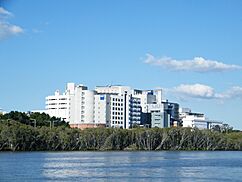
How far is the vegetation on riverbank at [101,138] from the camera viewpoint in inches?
4149

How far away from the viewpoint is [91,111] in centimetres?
19025

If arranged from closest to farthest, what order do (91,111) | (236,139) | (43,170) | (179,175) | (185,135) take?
(179,175) < (43,170) < (185,135) < (236,139) < (91,111)

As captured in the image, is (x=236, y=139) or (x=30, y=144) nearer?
(x=30, y=144)

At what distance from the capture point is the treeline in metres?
105

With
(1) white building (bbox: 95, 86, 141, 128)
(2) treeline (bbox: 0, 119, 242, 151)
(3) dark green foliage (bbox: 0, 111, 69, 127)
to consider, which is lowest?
(2) treeline (bbox: 0, 119, 242, 151)

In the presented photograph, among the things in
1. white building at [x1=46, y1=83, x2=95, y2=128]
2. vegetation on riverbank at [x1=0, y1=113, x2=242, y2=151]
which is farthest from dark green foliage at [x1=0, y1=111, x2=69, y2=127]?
white building at [x1=46, y1=83, x2=95, y2=128]

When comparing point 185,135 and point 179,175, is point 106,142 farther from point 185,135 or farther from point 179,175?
point 179,175

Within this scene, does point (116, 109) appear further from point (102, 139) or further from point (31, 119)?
point (102, 139)

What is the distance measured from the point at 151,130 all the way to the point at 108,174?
7016cm

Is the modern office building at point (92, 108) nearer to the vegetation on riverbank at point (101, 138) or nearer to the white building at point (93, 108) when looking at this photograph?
the white building at point (93, 108)

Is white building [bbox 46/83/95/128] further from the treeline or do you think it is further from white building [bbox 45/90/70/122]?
the treeline

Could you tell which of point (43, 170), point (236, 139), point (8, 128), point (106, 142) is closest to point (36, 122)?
point (106, 142)

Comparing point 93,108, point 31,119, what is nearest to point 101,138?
point 31,119

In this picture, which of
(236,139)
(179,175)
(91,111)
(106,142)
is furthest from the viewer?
(91,111)
